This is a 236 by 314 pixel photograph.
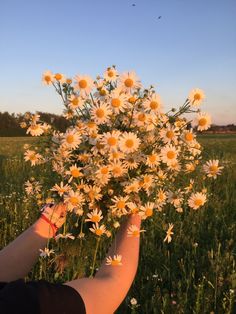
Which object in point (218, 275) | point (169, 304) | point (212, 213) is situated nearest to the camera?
point (169, 304)

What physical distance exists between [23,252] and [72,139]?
2.50 ft

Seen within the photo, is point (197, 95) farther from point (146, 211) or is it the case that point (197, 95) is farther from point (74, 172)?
point (74, 172)

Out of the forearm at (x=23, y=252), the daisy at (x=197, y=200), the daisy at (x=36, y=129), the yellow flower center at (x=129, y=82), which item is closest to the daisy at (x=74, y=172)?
the daisy at (x=36, y=129)

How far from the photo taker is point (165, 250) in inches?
164

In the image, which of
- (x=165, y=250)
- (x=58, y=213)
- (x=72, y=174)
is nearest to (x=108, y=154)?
(x=72, y=174)

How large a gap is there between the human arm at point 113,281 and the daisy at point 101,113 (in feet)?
1.90

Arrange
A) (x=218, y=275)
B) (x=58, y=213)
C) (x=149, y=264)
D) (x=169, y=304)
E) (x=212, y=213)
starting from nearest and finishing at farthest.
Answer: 1. (x=58, y=213)
2. (x=169, y=304)
3. (x=218, y=275)
4. (x=149, y=264)
5. (x=212, y=213)

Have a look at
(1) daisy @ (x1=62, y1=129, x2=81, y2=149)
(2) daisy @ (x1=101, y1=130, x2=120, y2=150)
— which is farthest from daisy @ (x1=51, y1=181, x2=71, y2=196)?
(2) daisy @ (x1=101, y1=130, x2=120, y2=150)

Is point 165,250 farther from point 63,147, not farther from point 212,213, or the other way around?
point 63,147

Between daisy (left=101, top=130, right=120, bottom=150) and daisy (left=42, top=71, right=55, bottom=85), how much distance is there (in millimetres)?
644

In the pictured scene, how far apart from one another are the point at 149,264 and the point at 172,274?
37cm

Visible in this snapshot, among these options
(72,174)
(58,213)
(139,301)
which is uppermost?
(72,174)

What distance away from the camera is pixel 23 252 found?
2400 mm

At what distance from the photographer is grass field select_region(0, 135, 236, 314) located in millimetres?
3021
